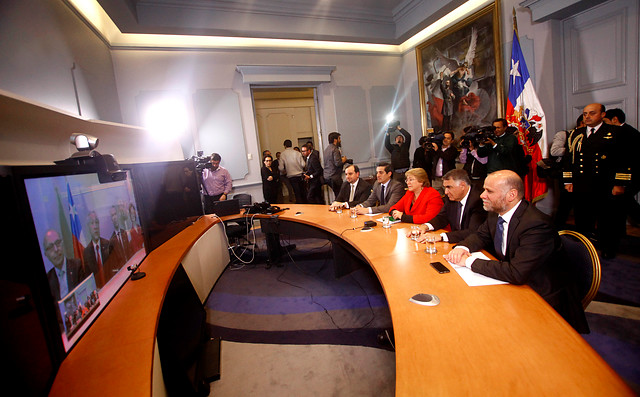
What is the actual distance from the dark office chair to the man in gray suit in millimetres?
1782

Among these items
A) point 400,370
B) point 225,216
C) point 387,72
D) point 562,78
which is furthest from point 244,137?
point 400,370

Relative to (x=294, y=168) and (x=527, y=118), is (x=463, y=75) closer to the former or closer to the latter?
(x=527, y=118)

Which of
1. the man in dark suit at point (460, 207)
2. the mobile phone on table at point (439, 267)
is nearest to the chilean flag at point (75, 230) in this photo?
the mobile phone on table at point (439, 267)

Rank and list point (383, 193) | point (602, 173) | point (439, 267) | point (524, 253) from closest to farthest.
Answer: point (524, 253)
point (439, 267)
point (602, 173)
point (383, 193)

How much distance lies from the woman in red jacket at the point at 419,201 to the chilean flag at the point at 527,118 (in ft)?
7.35

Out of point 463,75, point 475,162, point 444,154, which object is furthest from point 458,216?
point 463,75

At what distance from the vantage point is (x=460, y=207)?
234 cm

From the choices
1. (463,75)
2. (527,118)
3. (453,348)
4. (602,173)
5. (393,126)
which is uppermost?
(463,75)

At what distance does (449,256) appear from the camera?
167 centimetres

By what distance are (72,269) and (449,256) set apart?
1.78 meters

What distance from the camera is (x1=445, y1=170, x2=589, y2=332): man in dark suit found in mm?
1376

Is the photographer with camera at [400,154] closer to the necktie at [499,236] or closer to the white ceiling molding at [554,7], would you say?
the white ceiling molding at [554,7]

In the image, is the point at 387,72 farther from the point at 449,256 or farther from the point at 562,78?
the point at 449,256

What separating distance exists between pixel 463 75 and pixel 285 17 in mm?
3291
